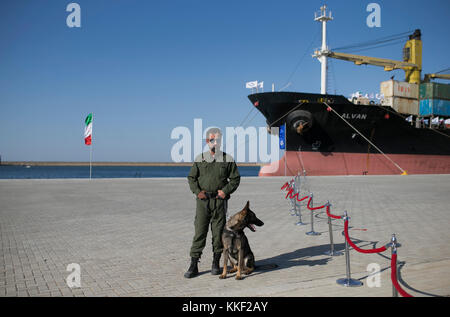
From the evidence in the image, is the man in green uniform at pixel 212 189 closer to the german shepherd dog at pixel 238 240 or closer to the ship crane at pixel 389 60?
the german shepherd dog at pixel 238 240

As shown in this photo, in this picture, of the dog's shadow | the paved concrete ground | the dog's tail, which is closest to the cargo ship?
the paved concrete ground

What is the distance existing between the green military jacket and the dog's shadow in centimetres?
119

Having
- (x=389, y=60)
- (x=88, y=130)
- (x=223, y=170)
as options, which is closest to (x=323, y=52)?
(x=389, y=60)

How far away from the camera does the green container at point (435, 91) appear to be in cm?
3194

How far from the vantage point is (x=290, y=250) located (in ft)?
20.0

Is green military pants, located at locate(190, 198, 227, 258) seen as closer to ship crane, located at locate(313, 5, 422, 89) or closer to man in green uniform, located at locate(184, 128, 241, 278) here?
man in green uniform, located at locate(184, 128, 241, 278)

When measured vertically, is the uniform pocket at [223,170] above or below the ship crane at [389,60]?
below

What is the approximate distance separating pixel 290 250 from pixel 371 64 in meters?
31.3

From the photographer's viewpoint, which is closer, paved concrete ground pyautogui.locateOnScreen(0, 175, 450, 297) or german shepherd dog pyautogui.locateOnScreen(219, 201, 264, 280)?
paved concrete ground pyautogui.locateOnScreen(0, 175, 450, 297)

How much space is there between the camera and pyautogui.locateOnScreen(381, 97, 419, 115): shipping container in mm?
31688

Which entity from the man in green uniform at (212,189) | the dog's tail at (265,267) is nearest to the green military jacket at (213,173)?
the man in green uniform at (212,189)

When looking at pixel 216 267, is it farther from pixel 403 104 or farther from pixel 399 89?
pixel 403 104

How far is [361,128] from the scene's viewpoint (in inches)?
1163
